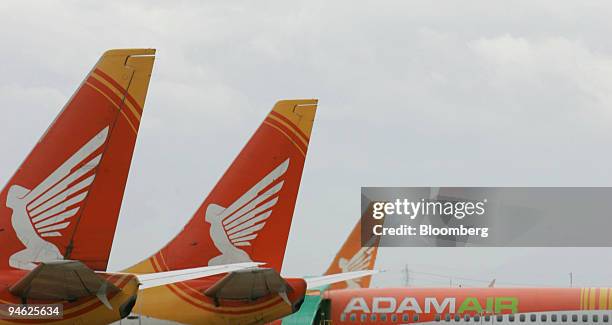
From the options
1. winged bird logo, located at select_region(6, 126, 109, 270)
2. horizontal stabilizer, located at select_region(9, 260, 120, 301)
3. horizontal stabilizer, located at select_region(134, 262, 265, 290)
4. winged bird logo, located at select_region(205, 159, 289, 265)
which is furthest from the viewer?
winged bird logo, located at select_region(205, 159, 289, 265)

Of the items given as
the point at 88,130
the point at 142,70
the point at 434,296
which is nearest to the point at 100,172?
the point at 88,130

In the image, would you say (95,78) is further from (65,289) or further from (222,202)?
(222,202)

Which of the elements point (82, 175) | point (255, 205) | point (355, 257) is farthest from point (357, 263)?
point (82, 175)

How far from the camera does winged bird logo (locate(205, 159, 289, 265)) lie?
1017 inches

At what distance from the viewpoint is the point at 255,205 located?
2622 centimetres

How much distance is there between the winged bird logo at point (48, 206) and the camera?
1772cm

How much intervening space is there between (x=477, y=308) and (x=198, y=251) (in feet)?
49.5

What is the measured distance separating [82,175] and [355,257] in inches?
1451

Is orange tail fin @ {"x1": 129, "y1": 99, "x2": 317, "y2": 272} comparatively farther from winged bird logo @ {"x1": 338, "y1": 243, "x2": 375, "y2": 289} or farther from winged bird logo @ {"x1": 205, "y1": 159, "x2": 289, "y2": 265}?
winged bird logo @ {"x1": 338, "y1": 243, "x2": 375, "y2": 289}

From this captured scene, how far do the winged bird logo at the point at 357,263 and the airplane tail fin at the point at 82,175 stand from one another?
3579cm

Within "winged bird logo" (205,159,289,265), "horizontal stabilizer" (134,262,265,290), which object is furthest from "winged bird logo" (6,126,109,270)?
"winged bird logo" (205,159,289,265)

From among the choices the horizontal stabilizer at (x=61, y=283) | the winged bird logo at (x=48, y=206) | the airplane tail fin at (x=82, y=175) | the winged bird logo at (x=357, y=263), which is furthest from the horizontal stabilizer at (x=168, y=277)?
the winged bird logo at (x=357, y=263)

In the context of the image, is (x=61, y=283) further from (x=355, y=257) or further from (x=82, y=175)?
(x=355, y=257)

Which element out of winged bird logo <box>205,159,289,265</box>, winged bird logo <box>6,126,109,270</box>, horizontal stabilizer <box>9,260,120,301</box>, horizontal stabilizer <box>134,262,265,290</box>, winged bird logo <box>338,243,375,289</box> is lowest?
horizontal stabilizer <box>9,260,120,301</box>
